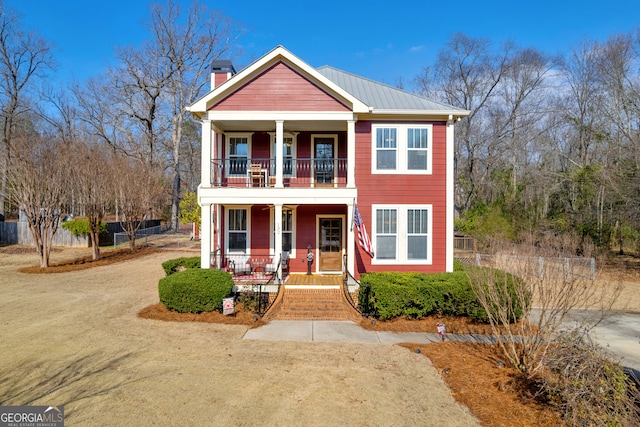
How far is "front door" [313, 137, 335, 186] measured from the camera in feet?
45.3

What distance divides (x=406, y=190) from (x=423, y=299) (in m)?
4.62

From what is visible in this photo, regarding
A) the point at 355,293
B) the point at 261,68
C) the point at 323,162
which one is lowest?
the point at 355,293

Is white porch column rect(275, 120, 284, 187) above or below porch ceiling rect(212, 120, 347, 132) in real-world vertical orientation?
below

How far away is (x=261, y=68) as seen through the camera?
39.8 feet

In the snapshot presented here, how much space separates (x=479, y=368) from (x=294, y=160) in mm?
9709

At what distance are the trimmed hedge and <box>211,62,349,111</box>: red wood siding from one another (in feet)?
21.6

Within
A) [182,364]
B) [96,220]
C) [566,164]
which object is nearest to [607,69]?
[566,164]

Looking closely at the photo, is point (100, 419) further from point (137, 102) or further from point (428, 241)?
point (137, 102)

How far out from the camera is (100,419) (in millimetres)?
4777

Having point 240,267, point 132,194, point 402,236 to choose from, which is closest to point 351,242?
point 402,236

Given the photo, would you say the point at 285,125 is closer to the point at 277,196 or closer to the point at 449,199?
the point at 277,196

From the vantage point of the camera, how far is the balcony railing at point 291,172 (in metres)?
13.7

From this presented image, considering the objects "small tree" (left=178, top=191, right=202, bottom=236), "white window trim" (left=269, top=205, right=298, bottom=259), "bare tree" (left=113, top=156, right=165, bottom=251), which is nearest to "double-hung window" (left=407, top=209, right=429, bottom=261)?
"white window trim" (left=269, top=205, right=298, bottom=259)

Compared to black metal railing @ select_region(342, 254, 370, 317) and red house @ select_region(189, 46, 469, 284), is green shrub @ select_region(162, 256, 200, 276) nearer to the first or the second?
red house @ select_region(189, 46, 469, 284)
